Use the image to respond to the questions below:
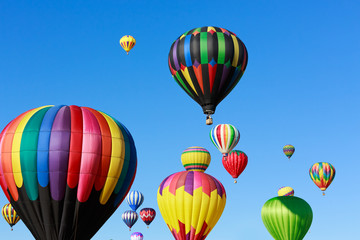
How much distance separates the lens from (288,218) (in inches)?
1278

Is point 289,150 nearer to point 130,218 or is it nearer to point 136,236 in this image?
point 130,218

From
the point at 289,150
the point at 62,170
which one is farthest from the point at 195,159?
the point at 62,170

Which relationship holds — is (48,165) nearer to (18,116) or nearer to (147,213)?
(18,116)

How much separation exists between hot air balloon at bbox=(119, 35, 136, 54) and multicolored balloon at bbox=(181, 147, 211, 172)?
11087 mm

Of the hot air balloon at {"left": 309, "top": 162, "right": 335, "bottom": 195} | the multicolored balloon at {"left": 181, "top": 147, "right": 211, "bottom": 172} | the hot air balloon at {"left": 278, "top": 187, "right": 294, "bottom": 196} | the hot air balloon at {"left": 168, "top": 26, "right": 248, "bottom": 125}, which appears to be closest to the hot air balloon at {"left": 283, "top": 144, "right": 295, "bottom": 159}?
the hot air balloon at {"left": 278, "top": 187, "right": 294, "bottom": 196}

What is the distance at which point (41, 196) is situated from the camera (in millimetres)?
21375

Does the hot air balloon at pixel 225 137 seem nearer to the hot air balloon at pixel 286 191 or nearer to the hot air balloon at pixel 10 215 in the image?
the hot air balloon at pixel 286 191

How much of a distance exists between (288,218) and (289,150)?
2195 cm

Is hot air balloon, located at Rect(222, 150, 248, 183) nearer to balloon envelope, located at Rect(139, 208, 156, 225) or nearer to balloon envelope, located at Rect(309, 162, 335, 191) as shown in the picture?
balloon envelope, located at Rect(309, 162, 335, 191)

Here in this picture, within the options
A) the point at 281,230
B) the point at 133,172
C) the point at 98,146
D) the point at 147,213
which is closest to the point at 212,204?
the point at 281,230

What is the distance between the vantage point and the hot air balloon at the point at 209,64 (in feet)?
89.1

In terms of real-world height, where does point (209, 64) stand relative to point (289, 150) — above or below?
above

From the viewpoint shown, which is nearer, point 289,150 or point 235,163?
point 235,163

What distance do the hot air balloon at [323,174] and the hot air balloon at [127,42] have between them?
17737mm
